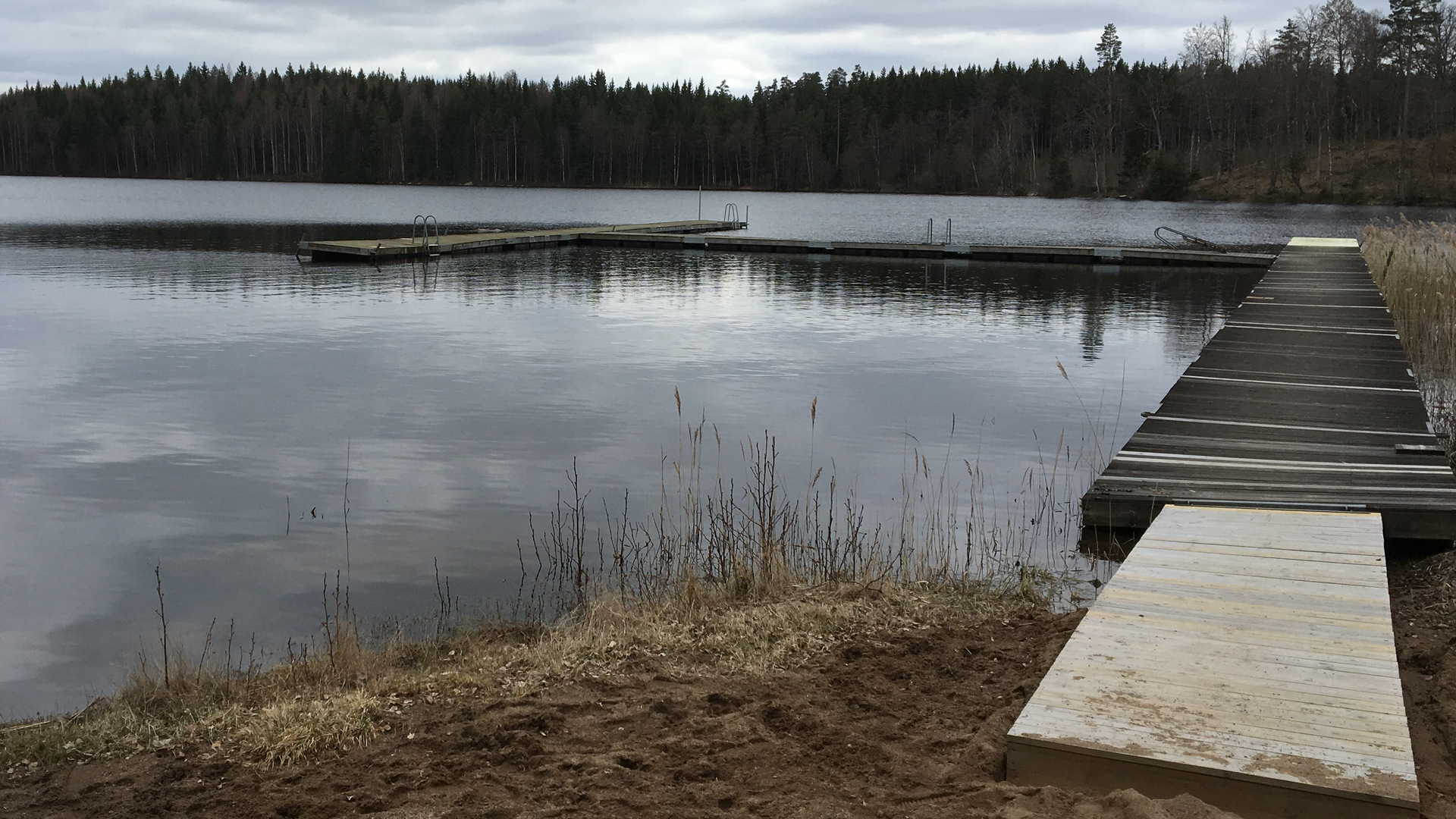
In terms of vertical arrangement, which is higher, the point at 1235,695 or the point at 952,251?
the point at 952,251

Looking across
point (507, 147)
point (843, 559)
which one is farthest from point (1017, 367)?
point (507, 147)

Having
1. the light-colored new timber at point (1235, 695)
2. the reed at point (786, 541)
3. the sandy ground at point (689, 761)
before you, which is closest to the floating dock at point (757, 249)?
the reed at point (786, 541)

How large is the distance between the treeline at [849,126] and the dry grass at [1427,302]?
51.1 metres

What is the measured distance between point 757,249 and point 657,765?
3088cm

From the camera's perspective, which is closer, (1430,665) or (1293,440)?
(1430,665)

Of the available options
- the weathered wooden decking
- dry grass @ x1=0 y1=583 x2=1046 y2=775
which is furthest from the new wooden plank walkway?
the weathered wooden decking

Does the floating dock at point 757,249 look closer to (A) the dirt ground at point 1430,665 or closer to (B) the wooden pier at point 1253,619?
(B) the wooden pier at point 1253,619

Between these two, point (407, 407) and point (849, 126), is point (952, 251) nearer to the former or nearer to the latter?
point (407, 407)

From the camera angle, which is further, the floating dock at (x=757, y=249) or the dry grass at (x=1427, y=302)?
the floating dock at (x=757, y=249)

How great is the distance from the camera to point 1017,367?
14.3 metres

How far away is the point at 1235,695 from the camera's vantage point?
11.1ft

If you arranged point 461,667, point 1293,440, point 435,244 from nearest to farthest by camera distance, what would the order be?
point 461,667
point 1293,440
point 435,244

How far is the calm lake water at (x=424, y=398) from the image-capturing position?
650cm

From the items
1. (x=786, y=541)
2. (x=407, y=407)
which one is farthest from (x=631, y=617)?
(x=407, y=407)
